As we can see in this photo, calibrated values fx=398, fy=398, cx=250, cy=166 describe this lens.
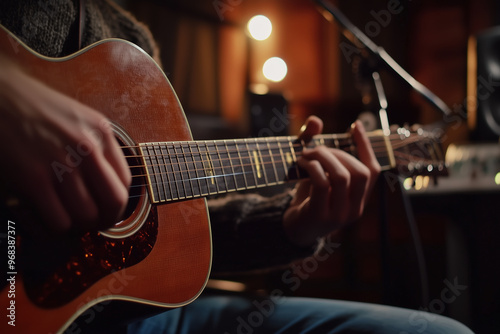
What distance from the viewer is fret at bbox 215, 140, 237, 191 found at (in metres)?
0.72

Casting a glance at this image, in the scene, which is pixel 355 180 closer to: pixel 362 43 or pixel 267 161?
pixel 267 161

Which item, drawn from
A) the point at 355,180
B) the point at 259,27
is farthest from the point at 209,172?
the point at 259,27

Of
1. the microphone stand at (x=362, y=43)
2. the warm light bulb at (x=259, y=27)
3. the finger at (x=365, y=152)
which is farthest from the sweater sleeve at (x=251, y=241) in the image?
the warm light bulb at (x=259, y=27)

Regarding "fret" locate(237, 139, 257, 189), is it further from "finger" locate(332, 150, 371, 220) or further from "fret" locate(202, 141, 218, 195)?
"finger" locate(332, 150, 371, 220)

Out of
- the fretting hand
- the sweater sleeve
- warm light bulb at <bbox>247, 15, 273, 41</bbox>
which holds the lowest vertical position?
the sweater sleeve

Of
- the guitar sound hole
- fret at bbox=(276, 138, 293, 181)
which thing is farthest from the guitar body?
fret at bbox=(276, 138, 293, 181)

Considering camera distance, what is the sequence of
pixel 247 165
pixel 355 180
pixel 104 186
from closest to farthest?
1. pixel 104 186
2. pixel 247 165
3. pixel 355 180

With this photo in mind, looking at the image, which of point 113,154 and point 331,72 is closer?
point 113,154

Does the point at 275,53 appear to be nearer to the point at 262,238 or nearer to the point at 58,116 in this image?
the point at 262,238

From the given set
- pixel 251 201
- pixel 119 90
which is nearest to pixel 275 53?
pixel 251 201

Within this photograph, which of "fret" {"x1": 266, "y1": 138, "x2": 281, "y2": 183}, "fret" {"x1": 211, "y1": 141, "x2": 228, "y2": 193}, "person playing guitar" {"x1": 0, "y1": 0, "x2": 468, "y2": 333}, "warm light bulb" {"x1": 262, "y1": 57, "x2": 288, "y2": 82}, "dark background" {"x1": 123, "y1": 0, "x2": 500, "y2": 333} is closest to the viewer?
"person playing guitar" {"x1": 0, "y1": 0, "x2": 468, "y2": 333}

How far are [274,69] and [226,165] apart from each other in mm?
2616

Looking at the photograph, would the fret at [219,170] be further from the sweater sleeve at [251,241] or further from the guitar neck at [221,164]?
the sweater sleeve at [251,241]

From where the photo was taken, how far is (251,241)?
91 cm
